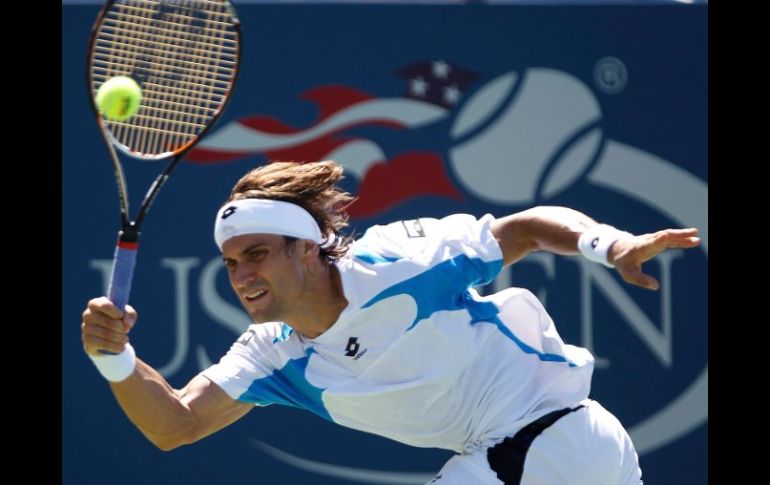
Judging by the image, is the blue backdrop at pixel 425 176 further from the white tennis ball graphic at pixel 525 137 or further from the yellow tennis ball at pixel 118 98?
the yellow tennis ball at pixel 118 98

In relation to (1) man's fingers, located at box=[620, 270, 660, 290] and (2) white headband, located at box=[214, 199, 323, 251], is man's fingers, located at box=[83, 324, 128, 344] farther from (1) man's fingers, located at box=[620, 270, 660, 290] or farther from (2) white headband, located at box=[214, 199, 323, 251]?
(1) man's fingers, located at box=[620, 270, 660, 290]

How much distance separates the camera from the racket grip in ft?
12.2

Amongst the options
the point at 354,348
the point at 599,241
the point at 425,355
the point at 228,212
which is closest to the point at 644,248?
the point at 599,241

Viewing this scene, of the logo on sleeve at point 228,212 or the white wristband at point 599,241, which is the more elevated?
the logo on sleeve at point 228,212

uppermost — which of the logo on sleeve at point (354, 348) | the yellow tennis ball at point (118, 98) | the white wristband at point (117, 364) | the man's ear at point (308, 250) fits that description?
the yellow tennis ball at point (118, 98)

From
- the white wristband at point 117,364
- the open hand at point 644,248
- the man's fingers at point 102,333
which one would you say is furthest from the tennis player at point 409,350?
the man's fingers at point 102,333

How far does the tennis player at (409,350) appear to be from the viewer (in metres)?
4.24

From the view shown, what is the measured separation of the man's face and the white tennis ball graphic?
7.76 feet

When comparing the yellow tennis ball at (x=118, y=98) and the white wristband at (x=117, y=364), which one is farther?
the yellow tennis ball at (x=118, y=98)

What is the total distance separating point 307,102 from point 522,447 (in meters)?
2.63

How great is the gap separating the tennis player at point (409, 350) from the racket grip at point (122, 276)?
1.54ft

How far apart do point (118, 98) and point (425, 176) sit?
2522 millimetres
